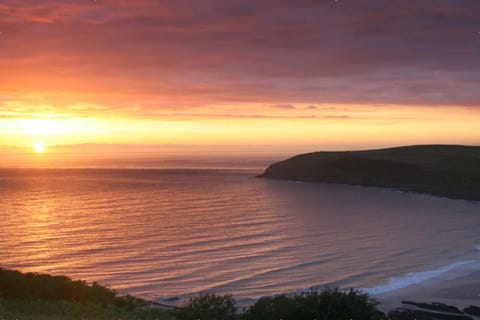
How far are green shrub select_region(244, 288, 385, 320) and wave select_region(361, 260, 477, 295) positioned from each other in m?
11.5

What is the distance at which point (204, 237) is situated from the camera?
50.0m

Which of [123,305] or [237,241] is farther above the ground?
[123,305]

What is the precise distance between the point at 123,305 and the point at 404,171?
109m

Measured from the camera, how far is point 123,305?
70.5 feet

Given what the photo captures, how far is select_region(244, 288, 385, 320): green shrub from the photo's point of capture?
20000mm

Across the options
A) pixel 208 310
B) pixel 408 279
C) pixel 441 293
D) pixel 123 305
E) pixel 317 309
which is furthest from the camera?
pixel 408 279

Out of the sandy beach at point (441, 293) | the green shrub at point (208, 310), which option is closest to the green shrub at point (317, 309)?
the green shrub at point (208, 310)

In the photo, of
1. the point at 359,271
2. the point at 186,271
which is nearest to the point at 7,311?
the point at 186,271

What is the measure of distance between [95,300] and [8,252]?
83.5ft

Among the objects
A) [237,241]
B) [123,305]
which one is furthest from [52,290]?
[237,241]

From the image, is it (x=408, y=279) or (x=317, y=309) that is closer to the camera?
(x=317, y=309)

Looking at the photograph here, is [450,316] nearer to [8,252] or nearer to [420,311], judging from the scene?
[420,311]

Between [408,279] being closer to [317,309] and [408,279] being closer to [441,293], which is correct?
[441,293]

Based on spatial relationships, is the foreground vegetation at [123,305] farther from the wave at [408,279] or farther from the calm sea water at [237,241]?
the wave at [408,279]
